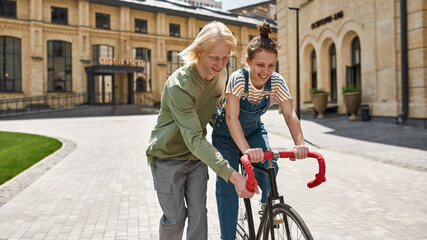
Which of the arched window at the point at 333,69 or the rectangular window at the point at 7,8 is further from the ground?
the rectangular window at the point at 7,8

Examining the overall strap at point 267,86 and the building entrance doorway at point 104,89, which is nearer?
the overall strap at point 267,86

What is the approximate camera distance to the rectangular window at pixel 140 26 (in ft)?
143

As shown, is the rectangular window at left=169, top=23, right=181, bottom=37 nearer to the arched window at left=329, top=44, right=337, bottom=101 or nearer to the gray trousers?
the arched window at left=329, top=44, right=337, bottom=101

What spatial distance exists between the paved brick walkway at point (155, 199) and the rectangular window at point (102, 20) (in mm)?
34650

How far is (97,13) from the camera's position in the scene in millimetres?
40969

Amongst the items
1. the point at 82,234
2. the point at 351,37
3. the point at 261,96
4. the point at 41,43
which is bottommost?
the point at 82,234

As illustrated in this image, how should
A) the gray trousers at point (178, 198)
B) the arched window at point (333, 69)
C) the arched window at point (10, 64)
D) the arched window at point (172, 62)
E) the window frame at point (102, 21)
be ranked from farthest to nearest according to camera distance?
the arched window at point (172, 62) < the window frame at point (102, 21) < the arched window at point (10, 64) < the arched window at point (333, 69) < the gray trousers at point (178, 198)

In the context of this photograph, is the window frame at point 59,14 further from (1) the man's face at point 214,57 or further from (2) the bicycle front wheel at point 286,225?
(2) the bicycle front wheel at point 286,225

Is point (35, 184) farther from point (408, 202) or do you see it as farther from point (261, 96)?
point (408, 202)

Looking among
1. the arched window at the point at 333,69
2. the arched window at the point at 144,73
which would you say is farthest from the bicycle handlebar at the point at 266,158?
the arched window at the point at 144,73

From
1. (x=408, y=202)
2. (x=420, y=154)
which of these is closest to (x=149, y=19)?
(x=420, y=154)

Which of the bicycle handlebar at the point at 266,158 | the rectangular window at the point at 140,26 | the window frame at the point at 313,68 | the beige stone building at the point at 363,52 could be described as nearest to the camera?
the bicycle handlebar at the point at 266,158

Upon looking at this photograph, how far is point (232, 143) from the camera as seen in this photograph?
10.0ft

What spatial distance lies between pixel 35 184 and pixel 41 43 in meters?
34.8
